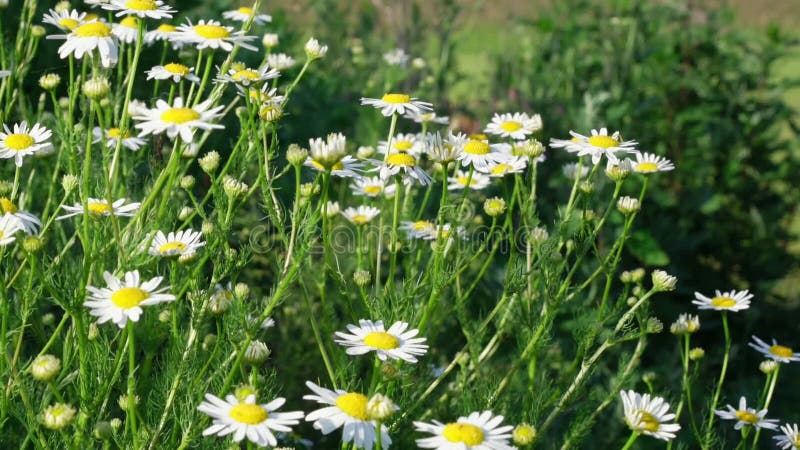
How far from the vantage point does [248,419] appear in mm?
1276

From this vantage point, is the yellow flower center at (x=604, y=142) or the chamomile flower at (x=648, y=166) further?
the chamomile flower at (x=648, y=166)

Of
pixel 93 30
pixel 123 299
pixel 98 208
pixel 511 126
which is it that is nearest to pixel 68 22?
pixel 93 30

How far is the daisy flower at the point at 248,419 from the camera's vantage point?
1253mm

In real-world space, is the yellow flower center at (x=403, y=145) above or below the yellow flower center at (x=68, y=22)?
below

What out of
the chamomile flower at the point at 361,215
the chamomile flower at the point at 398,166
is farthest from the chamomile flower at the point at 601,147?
the chamomile flower at the point at 361,215

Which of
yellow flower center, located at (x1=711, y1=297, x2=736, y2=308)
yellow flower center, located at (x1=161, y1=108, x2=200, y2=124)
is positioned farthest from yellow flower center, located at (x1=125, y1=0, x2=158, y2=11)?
yellow flower center, located at (x1=711, y1=297, x2=736, y2=308)

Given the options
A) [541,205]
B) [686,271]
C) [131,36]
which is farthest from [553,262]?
[686,271]

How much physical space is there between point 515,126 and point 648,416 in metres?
0.76

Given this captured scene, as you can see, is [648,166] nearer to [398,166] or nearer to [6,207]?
[398,166]

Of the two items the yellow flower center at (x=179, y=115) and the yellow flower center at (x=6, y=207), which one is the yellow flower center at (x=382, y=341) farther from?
the yellow flower center at (x=6, y=207)

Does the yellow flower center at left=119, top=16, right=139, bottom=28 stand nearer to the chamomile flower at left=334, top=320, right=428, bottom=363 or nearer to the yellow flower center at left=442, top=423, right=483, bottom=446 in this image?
the chamomile flower at left=334, top=320, right=428, bottom=363

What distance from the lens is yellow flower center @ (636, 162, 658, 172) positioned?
1996 millimetres

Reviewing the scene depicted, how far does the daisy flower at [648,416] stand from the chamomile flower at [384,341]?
0.36 meters

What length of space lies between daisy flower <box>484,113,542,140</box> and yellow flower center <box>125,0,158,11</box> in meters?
0.76
